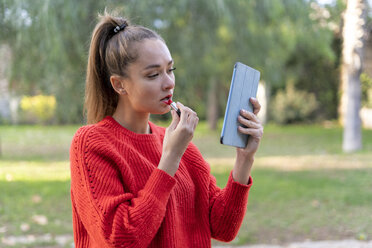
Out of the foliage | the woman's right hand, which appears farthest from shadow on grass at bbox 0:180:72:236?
the woman's right hand

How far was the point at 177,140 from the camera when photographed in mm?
1374

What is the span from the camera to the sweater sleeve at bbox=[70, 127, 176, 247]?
1306 mm

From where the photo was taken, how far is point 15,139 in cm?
1363

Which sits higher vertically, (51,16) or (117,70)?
(51,16)

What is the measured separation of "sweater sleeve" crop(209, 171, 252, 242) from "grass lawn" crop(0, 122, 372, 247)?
258cm

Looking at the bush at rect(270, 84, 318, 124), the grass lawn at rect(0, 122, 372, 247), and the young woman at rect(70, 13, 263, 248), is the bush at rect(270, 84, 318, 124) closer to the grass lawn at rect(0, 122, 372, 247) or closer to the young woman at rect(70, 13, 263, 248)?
the grass lawn at rect(0, 122, 372, 247)

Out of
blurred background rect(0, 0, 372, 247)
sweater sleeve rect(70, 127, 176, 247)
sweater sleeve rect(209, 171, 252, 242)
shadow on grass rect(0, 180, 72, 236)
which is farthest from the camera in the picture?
blurred background rect(0, 0, 372, 247)

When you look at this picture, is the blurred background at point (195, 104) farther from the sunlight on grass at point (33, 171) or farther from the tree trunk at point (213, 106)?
the tree trunk at point (213, 106)

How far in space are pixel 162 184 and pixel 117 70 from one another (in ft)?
1.41

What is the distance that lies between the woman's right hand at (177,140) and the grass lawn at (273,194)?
2.98 metres

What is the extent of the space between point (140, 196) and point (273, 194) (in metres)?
4.88

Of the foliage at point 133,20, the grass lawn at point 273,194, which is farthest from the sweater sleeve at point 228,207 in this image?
the foliage at point 133,20

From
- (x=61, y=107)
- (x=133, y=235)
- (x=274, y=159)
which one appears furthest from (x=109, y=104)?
(x=274, y=159)

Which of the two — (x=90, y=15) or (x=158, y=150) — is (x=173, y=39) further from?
(x=158, y=150)
